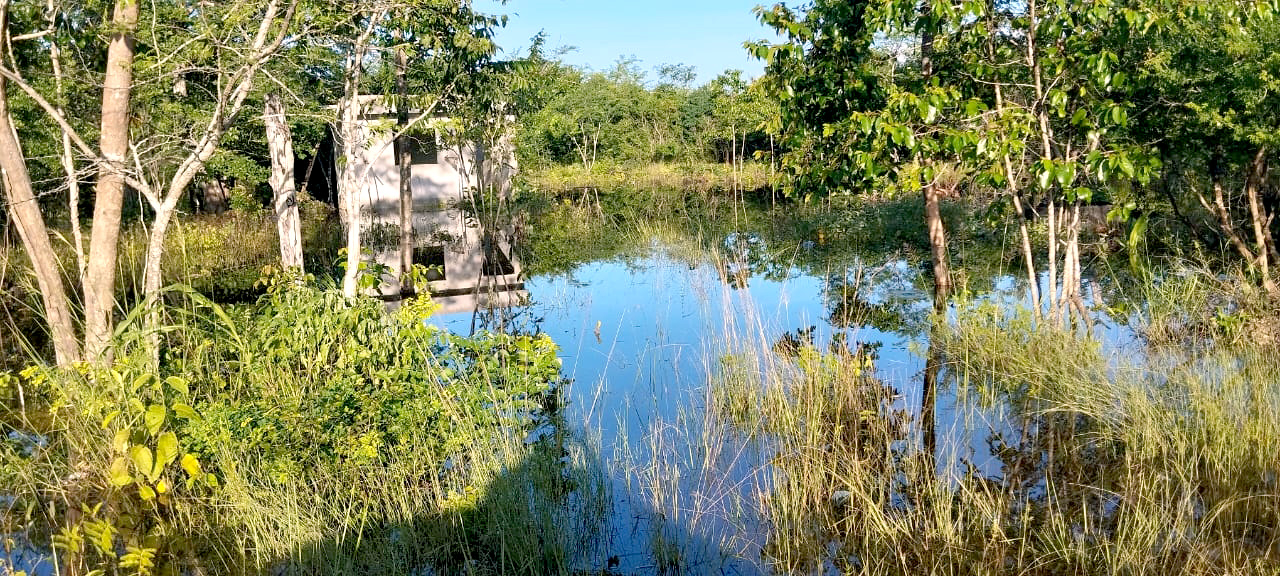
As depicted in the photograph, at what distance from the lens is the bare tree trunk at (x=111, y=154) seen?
18.5ft

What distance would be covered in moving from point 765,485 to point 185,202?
13669 millimetres

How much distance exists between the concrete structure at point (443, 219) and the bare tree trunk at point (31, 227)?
7.08 feet

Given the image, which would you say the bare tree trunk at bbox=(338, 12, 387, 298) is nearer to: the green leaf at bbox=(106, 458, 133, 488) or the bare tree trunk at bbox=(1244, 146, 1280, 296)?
the green leaf at bbox=(106, 458, 133, 488)

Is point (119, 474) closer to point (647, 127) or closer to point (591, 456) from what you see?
point (591, 456)

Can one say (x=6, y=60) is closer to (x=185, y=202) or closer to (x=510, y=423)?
(x=510, y=423)

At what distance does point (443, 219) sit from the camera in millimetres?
18516

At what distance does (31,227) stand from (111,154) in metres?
0.61

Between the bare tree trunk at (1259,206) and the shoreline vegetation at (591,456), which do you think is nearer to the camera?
the shoreline vegetation at (591,456)

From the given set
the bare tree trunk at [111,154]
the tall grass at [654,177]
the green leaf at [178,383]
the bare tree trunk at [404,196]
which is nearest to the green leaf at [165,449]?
the green leaf at [178,383]

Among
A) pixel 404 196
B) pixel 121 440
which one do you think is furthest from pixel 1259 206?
pixel 404 196

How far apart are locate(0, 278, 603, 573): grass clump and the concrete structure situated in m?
2.16

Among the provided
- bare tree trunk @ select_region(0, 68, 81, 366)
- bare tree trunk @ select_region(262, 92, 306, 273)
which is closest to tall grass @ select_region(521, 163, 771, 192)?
bare tree trunk @ select_region(262, 92, 306, 273)

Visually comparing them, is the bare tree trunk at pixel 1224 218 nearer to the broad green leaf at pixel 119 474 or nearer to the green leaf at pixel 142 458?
the green leaf at pixel 142 458

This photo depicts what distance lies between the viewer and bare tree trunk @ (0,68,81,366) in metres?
5.25
